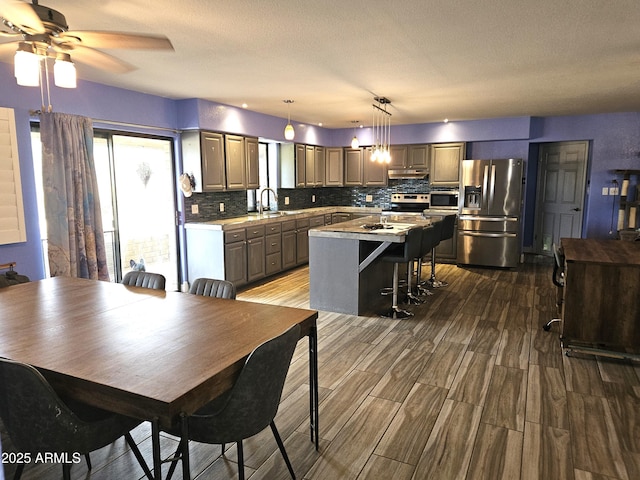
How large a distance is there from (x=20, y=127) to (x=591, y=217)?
7.44 metres

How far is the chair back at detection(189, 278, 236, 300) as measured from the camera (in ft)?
8.88

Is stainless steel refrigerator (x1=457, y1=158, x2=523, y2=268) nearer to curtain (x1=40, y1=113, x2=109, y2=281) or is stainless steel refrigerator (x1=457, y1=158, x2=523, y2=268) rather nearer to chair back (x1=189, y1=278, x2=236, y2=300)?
chair back (x1=189, y1=278, x2=236, y2=300)

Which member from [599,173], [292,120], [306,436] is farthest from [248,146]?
[599,173]

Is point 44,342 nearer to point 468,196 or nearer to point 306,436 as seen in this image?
point 306,436

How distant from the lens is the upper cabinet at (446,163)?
7.20 metres

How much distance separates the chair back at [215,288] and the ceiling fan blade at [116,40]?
137 centimetres

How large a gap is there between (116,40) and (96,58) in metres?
0.42

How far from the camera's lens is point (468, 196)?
6977 mm

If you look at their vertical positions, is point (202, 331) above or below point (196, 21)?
below

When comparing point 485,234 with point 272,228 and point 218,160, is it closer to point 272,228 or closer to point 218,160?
point 272,228

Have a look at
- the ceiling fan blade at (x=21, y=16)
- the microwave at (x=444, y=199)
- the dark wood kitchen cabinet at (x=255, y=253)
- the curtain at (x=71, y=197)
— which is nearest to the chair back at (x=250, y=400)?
the ceiling fan blade at (x=21, y=16)

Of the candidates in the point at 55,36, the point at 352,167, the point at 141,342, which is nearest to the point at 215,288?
the point at 141,342

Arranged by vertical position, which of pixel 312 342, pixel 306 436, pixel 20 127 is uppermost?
pixel 20 127

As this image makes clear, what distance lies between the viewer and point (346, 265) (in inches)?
179
